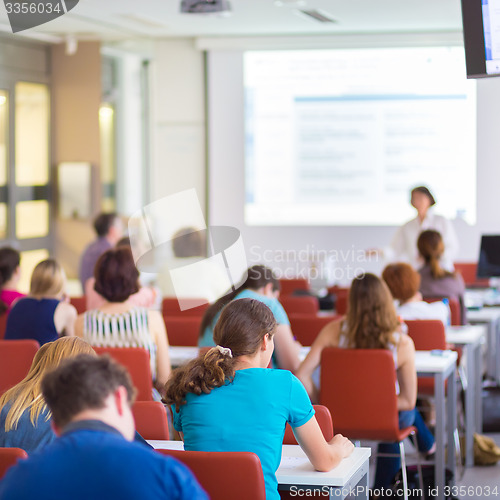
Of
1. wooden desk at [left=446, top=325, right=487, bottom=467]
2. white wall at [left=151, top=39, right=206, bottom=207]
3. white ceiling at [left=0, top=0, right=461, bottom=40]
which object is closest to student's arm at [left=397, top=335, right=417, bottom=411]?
wooden desk at [left=446, top=325, right=487, bottom=467]

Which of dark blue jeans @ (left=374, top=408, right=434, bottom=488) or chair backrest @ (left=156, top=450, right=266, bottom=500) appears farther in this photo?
dark blue jeans @ (left=374, top=408, right=434, bottom=488)

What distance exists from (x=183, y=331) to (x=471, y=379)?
185 cm

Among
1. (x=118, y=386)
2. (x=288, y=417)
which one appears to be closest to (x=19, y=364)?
(x=288, y=417)

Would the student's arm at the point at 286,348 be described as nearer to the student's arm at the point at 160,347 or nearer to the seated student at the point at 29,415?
the student's arm at the point at 160,347

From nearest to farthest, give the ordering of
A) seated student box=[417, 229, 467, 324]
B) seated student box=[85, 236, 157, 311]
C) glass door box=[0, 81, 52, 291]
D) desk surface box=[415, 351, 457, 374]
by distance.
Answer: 1. desk surface box=[415, 351, 457, 374]
2. seated student box=[85, 236, 157, 311]
3. seated student box=[417, 229, 467, 324]
4. glass door box=[0, 81, 52, 291]

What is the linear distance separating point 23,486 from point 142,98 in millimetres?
9472

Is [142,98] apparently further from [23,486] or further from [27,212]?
[23,486]

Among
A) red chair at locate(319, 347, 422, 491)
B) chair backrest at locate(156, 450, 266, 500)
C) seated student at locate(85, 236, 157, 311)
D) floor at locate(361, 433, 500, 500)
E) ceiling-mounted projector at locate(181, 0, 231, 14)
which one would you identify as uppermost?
ceiling-mounted projector at locate(181, 0, 231, 14)

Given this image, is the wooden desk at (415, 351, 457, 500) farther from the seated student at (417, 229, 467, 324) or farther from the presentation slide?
the presentation slide

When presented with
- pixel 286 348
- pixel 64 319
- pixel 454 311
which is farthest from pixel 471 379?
pixel 64 319

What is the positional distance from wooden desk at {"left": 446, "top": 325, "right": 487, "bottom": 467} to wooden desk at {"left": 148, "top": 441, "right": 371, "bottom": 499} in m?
2.47

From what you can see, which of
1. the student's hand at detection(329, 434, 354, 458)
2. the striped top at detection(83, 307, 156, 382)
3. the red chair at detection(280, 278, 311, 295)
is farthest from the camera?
the red chair at detection(280, 278, 311, 295)

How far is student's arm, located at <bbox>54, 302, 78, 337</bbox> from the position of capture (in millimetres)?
4926

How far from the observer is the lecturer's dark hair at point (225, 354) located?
2715 mm
